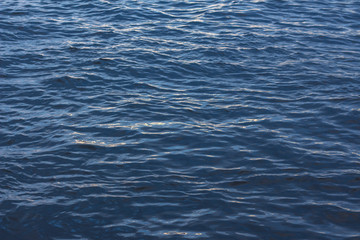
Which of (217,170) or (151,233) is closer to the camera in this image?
(151,233)

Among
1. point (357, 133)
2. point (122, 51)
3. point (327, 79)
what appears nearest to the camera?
point (357, 133)

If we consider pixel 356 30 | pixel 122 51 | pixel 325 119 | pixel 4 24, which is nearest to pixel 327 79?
pixel 325 119

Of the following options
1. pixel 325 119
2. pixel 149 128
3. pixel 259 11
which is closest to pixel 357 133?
pixel 325 119

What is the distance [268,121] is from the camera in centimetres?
995

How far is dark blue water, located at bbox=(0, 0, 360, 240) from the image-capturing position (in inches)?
274

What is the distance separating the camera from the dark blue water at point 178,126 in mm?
6965

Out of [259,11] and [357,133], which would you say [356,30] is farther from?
[357,133]

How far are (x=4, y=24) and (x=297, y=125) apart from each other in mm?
11774

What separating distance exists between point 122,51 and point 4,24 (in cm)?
540

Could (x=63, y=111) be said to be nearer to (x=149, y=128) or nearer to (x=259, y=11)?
(x=149, y=128)

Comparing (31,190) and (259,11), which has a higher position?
(259,11)

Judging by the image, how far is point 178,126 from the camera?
32.2 feet

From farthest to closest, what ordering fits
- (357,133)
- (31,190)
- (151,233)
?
A: (357,133)
(31,190)
(151,233)

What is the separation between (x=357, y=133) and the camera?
9547mm
